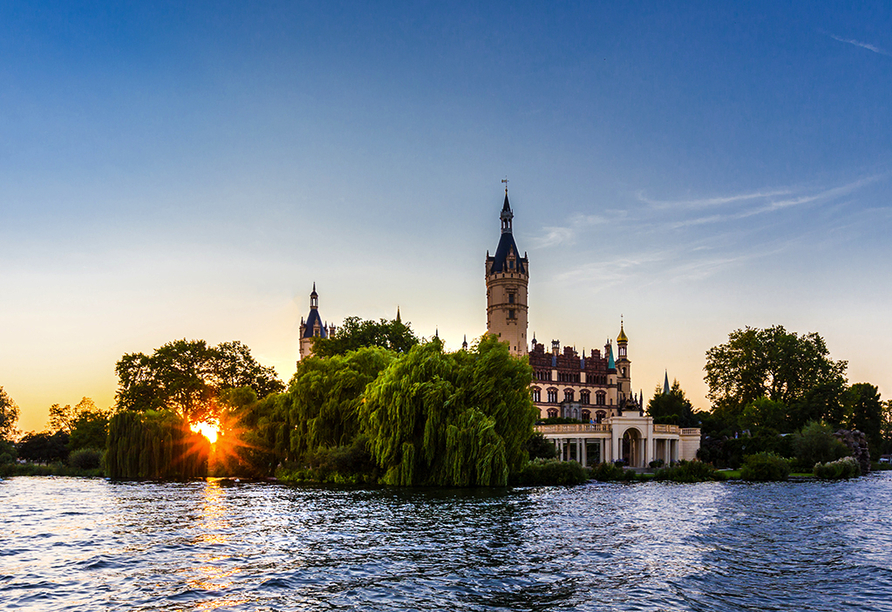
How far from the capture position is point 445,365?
43625 millimetres

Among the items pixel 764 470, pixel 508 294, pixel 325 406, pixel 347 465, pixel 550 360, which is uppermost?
pixel 508 294

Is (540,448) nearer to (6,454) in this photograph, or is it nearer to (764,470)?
(764,470)

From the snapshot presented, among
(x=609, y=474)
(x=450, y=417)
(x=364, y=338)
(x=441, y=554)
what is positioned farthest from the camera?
(x=364, y=338)

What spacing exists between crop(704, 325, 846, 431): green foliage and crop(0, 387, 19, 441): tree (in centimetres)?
10151

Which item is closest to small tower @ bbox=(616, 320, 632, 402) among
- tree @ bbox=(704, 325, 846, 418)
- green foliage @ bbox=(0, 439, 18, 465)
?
tree @ bbox=(704, 325, 846, 418)

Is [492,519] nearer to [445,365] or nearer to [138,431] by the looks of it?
[445,365]

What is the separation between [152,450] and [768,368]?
248 ft

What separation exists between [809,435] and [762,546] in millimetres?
52817

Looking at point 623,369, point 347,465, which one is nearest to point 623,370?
point 623,369

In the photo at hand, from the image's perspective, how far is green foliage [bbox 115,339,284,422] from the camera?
2714 inches

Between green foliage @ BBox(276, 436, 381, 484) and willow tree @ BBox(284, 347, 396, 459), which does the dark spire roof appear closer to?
willow tree @ BBox(284, 347, 396, 459)

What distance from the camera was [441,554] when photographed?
65.5 ft

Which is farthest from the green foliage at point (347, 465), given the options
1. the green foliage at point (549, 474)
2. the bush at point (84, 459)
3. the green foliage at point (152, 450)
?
the bush at point (84, 459)

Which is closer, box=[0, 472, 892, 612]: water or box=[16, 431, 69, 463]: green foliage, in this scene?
box=[0, 472, 892, 612]: water
